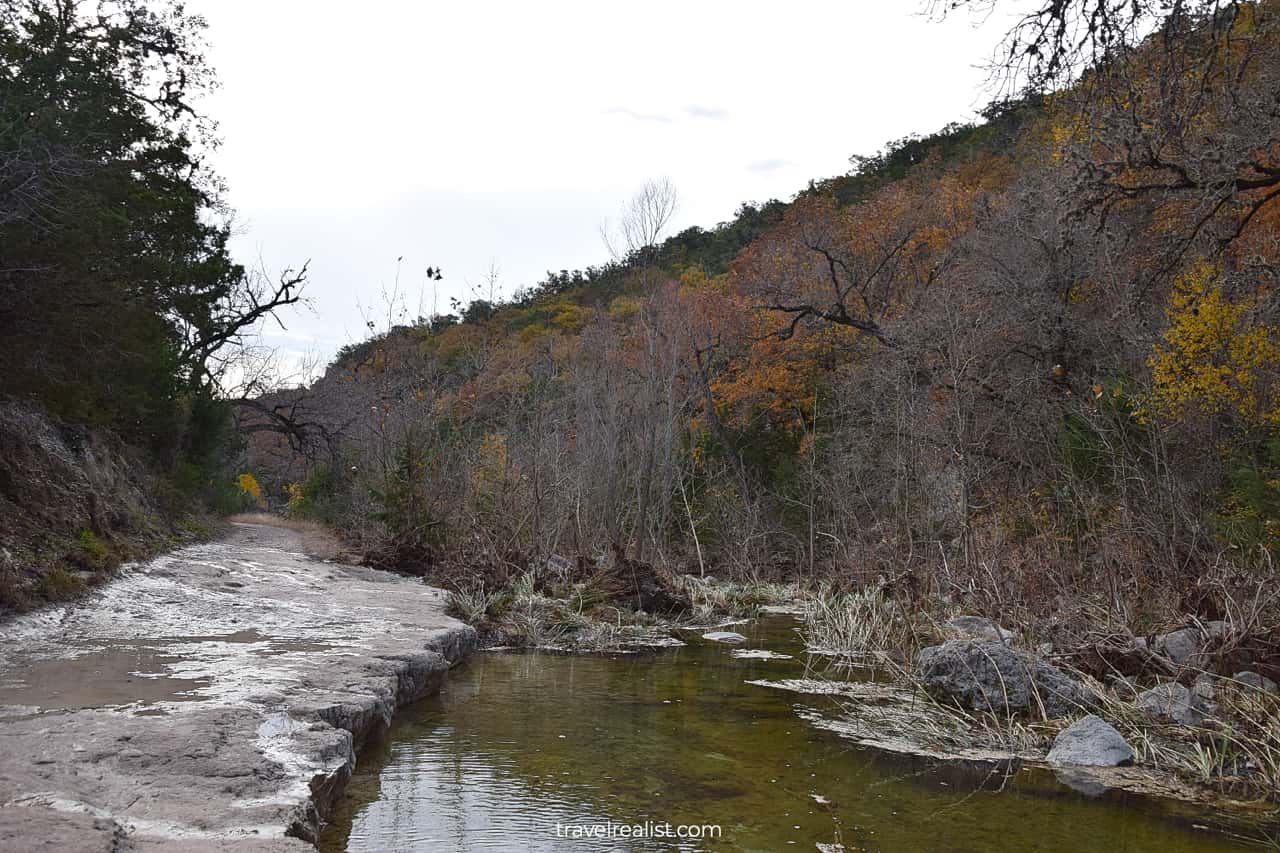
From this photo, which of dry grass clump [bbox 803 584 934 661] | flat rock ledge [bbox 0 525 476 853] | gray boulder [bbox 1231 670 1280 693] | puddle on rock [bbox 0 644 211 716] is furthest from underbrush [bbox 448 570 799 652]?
gray boulder [bbox 1231 670 1280 693]

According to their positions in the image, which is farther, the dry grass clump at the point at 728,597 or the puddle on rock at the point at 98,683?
the dry grass clump at the point at 728,597

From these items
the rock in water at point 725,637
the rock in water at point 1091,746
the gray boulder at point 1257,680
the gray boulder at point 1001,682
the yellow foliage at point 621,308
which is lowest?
the rock in water at point 725,637

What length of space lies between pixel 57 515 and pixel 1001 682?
8977 mm

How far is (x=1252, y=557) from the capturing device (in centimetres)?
909

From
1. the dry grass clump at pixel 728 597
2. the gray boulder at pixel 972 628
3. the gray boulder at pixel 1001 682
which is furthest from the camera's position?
the dry grass clump at pixel 728 597

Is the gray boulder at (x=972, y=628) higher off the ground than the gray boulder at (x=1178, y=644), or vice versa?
the gray boulder at (x=1178, y=644)

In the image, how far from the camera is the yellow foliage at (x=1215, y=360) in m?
10.9

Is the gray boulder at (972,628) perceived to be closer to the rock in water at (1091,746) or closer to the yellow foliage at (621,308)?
the rock in water at (1091,746)

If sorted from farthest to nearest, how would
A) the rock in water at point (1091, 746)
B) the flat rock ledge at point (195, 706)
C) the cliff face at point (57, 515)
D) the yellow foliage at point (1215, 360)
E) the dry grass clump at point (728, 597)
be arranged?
1. the dry grass clump at point (728, 597)
2. the yellow foliage at point (1215, 360)
3. the cliff face at point (57, 515)
4. the rock in water at point (1091, 746)
5. the flat rock ledge at point (195, 706)

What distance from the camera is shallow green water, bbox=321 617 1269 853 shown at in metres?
4.62

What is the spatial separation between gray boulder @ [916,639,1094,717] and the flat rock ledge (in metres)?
4.04

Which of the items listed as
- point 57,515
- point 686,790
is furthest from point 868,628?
point 57,515

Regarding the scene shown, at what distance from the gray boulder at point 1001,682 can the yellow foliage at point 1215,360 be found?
526 cm

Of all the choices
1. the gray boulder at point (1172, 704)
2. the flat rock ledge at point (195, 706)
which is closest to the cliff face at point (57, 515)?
the flat rock ledge at point (195, 706)
